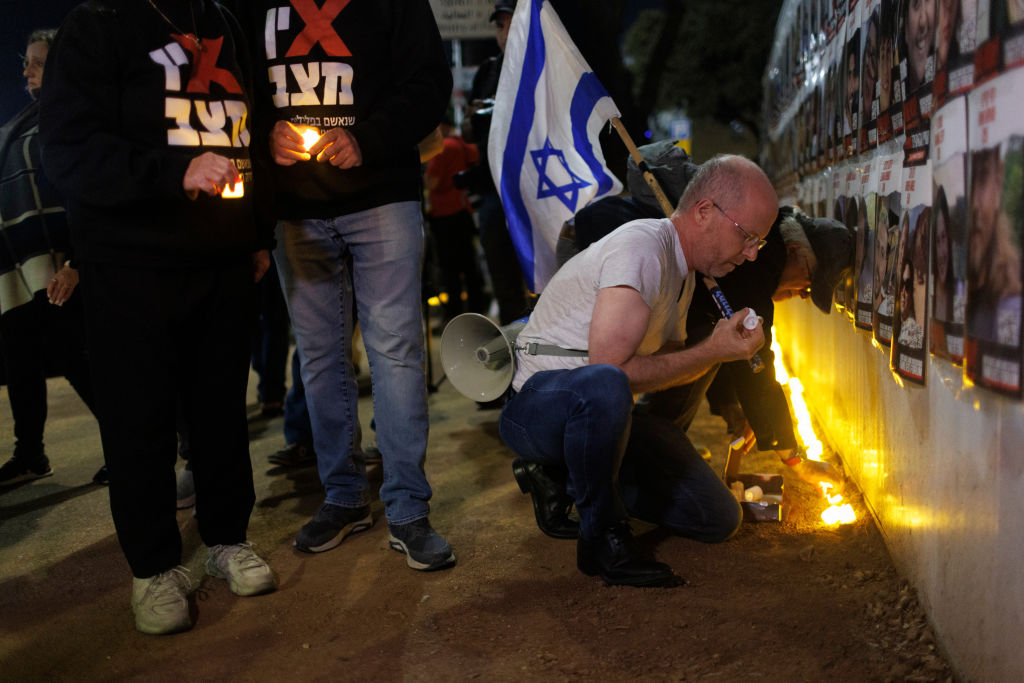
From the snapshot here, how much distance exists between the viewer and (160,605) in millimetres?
2961

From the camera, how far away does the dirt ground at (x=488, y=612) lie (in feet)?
8.69

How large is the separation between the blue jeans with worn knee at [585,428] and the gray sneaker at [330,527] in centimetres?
89

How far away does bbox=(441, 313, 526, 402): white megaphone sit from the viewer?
12.2 ft

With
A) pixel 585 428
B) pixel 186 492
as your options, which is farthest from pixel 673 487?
pixel 186 492

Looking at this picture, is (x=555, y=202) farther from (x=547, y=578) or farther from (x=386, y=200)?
(x=547, y=578)

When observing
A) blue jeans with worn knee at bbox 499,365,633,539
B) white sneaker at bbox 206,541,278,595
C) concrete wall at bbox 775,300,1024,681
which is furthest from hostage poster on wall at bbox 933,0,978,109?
white sneaker at bbox 206,541,278,595

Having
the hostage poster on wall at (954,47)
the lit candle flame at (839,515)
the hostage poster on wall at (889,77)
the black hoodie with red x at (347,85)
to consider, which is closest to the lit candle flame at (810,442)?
the lit candle flame at (839,515)

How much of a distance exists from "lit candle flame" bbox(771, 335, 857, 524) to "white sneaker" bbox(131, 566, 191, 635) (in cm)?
241

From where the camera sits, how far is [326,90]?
336cm

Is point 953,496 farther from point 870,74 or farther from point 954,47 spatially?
point 870,74

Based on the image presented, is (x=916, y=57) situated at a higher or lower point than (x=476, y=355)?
higher

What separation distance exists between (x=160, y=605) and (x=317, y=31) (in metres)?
2.03

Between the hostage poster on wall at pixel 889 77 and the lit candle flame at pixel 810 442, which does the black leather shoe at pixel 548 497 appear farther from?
the hostage poster on wall at pixel 889 77

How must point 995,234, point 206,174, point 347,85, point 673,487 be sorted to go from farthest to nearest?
point 673,487, point 347,85, point 206,174, point 995,234
